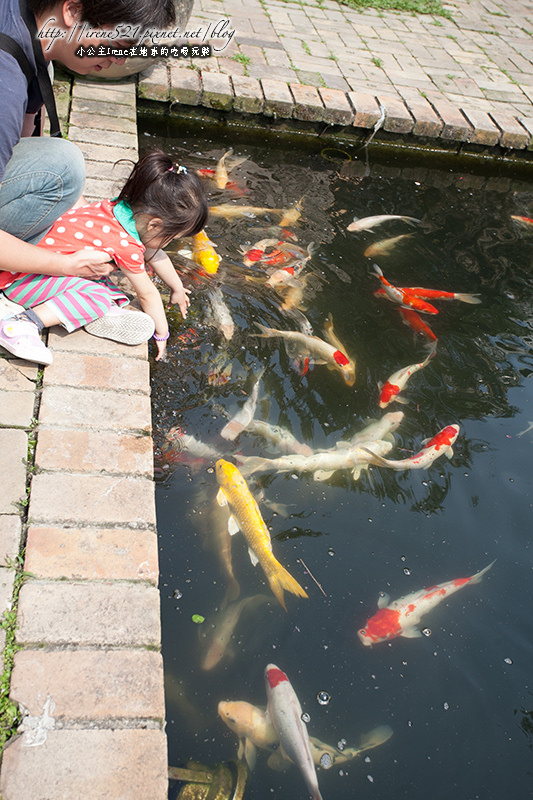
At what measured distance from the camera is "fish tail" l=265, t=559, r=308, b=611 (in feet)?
9.58

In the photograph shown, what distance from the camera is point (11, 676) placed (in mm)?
1938

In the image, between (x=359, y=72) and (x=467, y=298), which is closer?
(x=467, y=298)

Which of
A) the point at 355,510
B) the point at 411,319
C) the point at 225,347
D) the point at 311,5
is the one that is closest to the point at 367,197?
the point at 411,319

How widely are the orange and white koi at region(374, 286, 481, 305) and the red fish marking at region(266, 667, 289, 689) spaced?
9.73ft

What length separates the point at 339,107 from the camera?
643 centimetres

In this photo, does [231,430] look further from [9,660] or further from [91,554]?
[9,660]

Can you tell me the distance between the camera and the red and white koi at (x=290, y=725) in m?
2.44

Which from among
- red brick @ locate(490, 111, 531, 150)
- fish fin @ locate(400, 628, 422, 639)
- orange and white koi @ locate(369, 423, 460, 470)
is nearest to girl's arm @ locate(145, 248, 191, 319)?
orange and white koi @ locate(369, 423, 460, 470)

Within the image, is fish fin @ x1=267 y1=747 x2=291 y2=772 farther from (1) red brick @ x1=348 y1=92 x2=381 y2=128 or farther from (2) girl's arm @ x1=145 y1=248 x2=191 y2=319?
(1) red brick @ x1=348 y1=92 x2=381 y2=128

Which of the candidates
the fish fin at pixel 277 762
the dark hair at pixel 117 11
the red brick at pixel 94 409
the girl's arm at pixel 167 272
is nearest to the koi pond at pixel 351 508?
the fish fin at pixel 277 762

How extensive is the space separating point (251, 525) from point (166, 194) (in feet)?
5.34

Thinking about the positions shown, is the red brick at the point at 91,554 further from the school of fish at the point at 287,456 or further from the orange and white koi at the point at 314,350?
the orange and white koi at the point at 314,350

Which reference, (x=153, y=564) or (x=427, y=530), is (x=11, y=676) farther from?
(x=427, y=530)

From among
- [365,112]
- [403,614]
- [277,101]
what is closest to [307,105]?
[277,101]
